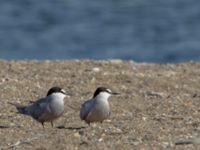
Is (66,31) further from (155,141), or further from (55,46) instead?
(155,141)

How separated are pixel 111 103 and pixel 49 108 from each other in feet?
6.06

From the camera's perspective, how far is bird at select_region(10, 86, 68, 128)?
13.3m

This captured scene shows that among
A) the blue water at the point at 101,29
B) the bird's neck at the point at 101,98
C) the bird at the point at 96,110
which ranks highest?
the blue water at the point at 101,29

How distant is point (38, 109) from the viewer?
13359 mm

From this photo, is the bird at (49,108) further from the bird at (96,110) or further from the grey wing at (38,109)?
the bird at (96,110)

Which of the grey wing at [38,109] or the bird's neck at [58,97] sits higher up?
the bird's neck at [58,97]

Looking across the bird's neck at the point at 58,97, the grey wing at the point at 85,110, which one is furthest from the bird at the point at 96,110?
the bird's neck at the point at 58,97

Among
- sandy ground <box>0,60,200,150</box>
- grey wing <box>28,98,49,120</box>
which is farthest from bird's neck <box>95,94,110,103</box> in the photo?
grey wing <box>28,98,49,120</box>

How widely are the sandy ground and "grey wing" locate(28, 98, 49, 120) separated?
148mm

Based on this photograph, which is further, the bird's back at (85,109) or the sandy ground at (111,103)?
the bird's back at (85,109)

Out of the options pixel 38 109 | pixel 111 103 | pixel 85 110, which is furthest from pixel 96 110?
pixel 111 103

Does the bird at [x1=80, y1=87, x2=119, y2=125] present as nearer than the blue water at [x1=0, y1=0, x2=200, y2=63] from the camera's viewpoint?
Yes

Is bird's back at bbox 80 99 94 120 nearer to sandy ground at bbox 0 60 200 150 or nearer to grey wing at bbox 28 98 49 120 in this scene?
sandy ground at bbox 0 60 200 150

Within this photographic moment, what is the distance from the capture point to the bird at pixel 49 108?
13258 millimetres
